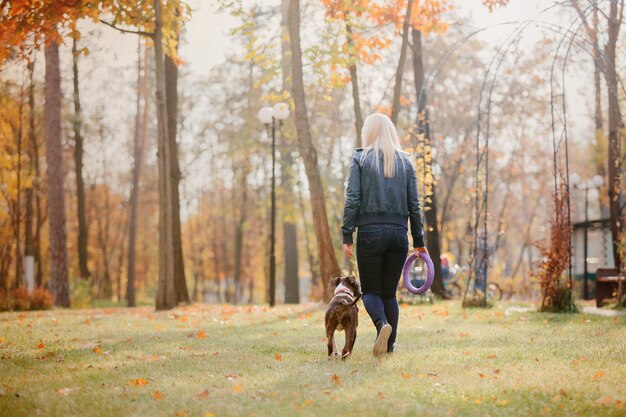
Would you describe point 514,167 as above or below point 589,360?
above

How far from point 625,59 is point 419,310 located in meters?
13.0

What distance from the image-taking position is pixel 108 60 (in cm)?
2530

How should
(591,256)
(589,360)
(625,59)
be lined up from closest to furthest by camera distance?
(589,360), (625,59), (591,256)

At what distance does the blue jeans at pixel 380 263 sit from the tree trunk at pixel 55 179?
496 inches

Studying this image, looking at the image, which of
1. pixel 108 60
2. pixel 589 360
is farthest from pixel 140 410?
pixel 108 60

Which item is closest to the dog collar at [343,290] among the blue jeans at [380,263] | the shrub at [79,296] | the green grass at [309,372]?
the blue jeans at [380,263]

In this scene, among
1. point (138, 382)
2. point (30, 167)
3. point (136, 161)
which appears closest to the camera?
point (138, 382)

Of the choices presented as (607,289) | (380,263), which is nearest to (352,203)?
(380,263)

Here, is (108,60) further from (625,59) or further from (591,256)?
(591,256)

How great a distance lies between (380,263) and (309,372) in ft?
3.88

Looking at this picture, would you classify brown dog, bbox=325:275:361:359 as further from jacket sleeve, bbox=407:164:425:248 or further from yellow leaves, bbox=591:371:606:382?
yellow leaves, bbox=591:371:606:382

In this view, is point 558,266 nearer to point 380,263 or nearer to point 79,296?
point 380,263

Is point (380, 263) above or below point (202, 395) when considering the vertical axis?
above

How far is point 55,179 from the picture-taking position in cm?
1680
